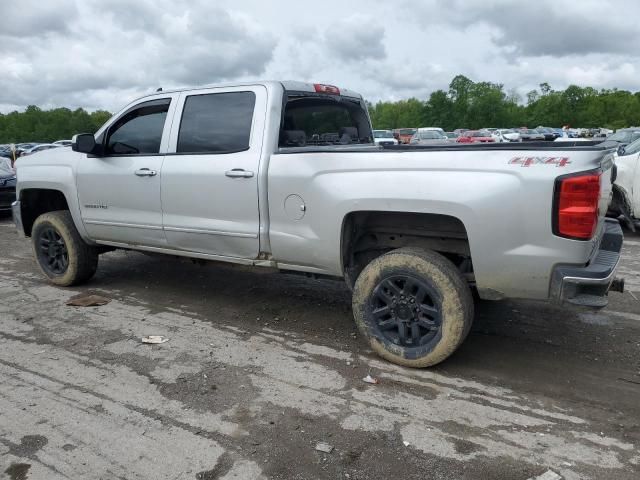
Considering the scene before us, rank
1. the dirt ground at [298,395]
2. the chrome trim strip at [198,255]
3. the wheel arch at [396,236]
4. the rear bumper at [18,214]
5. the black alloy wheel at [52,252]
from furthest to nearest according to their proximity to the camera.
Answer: the rear bumper at [18,214]
the black alloy wheel at [52,252]
the chrome trim strip at [198,255]
the wheel arch at [396,236]
the dirt ground at [298,395]

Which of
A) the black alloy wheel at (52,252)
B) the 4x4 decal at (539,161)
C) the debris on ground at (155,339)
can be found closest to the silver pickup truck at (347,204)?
the 4x4 decal at (539,161)

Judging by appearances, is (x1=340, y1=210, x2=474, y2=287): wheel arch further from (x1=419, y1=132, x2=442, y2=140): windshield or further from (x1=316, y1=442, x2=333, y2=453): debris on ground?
(x1=419, y1=132, x2=442, y2=140): windshield

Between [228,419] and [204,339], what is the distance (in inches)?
50.8

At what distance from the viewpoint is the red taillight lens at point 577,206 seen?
298cm

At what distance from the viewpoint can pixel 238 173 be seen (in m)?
4.15

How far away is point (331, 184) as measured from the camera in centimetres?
375

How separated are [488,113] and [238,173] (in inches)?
3992

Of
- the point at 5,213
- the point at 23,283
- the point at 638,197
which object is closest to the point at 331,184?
the point at 23,283

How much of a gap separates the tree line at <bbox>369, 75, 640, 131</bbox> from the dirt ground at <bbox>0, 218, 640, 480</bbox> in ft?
295

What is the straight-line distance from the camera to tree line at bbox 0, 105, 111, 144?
106 m

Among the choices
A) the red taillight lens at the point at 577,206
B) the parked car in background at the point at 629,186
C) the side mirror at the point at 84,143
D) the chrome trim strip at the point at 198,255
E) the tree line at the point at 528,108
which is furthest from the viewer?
the tree line at the point at 528,108

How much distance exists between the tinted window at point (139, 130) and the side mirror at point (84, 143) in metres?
0.16

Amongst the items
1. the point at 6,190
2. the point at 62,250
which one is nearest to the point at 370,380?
the point at 62,250

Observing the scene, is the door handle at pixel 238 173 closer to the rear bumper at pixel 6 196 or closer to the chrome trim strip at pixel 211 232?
the chrome trim strip at pixel 211 232
